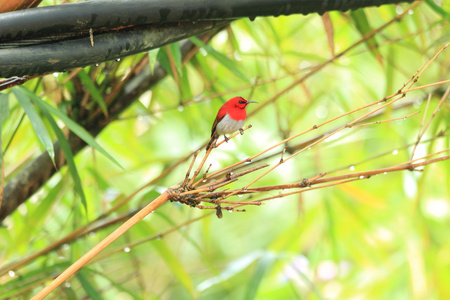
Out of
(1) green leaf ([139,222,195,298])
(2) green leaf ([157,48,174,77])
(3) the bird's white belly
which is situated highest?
(2) green leaf ([157,48,174,77])

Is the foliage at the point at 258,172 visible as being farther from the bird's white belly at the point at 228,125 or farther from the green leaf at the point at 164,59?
the bird's white belly at the point at 228,125

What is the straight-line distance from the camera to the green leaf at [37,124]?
65cm

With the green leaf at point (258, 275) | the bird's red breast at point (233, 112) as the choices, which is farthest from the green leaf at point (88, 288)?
the bird's red breast at point (233, 112)

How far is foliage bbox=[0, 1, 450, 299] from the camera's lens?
92 cm

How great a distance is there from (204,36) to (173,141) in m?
1.39

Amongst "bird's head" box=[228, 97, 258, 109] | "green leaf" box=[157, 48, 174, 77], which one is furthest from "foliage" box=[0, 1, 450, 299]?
"bird's head" box=[228, 97, 258, 109]

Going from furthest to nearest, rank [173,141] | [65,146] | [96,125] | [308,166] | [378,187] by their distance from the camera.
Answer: [173,141] → [308,166] → [378,187] → [96,125] → [65,146]

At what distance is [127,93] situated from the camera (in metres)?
0.91

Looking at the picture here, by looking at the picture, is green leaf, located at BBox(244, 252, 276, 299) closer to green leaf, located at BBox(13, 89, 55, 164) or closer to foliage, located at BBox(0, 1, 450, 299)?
foliage, located at BBox(0, 1, 450, 299)

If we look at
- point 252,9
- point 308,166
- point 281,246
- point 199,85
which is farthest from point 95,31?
point 308,166

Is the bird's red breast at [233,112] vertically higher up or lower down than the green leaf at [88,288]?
higher up

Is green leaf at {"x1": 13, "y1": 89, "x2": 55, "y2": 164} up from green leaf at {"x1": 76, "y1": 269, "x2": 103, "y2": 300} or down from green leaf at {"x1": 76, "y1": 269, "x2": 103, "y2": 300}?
up

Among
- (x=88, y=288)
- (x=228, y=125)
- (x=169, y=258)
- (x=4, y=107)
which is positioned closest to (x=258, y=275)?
(x=169, y=258)

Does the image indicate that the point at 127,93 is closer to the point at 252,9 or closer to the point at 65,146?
the point at 65,146
